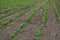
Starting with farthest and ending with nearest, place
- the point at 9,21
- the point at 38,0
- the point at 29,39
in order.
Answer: the point at 38,0 → the point at 9,21 → the point at 29,39

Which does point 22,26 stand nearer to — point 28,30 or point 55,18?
point 28,30

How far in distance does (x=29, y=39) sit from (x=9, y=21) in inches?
139

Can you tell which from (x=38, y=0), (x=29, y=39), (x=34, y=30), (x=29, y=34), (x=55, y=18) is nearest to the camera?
(x=29, y=39)

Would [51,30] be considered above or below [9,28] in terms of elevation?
below

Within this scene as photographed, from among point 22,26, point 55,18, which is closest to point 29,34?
point 22,26

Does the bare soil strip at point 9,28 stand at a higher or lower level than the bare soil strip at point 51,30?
higher

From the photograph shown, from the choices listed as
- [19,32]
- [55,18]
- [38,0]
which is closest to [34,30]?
[19,32]

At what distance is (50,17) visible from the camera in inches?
576

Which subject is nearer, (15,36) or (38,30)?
(15,36)

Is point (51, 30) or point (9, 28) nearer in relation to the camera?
point (51, 30)

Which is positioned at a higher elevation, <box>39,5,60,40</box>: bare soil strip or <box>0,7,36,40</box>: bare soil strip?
<box>0,7,36,40</box>: bare soil strip

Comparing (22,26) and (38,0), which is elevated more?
(38,0)

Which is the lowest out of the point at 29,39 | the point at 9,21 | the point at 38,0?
the point at 29,39

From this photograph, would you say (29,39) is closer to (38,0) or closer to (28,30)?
(28,30)
